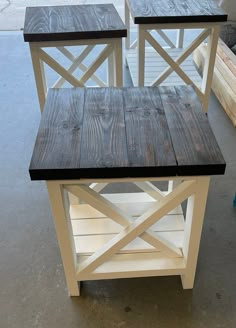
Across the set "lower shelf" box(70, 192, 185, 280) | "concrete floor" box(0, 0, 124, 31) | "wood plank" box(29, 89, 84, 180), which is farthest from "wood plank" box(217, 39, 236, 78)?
"concrete floor" box(0, 0, 124, 31)

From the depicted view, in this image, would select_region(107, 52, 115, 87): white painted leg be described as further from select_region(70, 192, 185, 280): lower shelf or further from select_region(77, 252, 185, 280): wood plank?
select_region(77, 252, 185, 280): wood plank

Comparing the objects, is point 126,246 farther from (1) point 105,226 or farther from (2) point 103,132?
(2) point 103,132

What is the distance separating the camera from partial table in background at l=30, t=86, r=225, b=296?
996mm

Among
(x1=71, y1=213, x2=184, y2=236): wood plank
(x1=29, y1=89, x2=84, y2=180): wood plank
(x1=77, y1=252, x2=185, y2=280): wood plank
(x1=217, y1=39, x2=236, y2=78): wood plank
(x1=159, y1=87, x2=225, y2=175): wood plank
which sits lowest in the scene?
(x1=77, y1=252, x2=185, y2=280): wood plank

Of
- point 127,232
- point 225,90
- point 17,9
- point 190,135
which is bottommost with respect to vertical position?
point 17,9

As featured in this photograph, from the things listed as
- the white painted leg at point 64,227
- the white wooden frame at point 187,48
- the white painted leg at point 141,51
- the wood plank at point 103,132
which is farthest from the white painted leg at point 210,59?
the white painted leg at point 64,227

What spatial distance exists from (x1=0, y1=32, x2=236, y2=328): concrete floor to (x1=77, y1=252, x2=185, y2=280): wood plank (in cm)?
14

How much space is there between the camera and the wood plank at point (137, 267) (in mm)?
1312

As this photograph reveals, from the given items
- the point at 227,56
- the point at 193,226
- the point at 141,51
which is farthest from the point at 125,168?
the point at 227,56

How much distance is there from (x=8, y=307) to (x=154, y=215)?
0.74 m

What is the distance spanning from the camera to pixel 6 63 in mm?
3270

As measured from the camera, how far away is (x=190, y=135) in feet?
3.63

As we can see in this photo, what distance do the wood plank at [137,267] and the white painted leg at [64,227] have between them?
5 cm

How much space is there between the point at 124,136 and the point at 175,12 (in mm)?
1135
